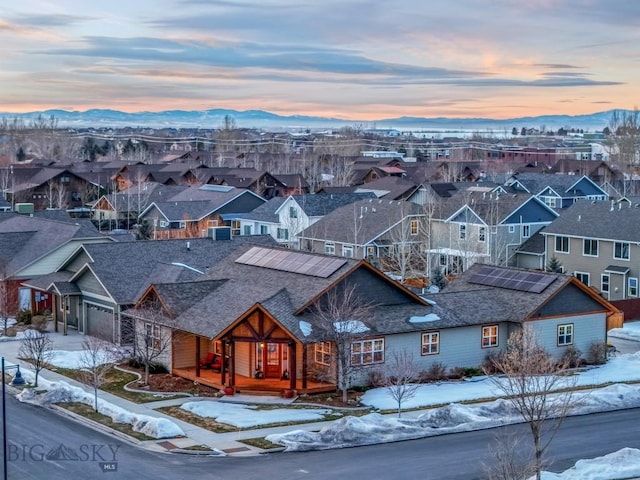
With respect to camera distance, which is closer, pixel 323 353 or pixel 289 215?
pixel 323 353

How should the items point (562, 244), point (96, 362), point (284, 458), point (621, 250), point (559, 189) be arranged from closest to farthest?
point (284, 458) → point (96, 362) → point (621, 250) → point (562, 244) → point (559, 189)

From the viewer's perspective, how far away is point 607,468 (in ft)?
92.6

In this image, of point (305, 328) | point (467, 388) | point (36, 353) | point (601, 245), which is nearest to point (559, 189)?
point (601, 245)

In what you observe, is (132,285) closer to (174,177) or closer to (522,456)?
(522,456)

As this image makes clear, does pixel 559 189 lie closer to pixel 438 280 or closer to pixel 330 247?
pixel 330 247

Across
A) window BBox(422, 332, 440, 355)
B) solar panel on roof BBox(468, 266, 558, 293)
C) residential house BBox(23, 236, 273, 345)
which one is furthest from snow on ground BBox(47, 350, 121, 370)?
solar panel on roof BBox(468, 266, 558, 293)

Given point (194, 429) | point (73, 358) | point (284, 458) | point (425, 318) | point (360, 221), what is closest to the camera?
point (284, 458)

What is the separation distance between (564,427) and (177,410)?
12.9m

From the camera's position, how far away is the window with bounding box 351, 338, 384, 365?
39.0m

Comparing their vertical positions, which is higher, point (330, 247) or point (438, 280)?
point (330, 247)

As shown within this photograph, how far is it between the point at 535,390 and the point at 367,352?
11215 millimetres

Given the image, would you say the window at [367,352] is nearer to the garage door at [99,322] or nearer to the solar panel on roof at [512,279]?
the solar panel on roof at [512,279]

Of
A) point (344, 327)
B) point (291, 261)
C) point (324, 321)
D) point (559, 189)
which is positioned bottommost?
point (344, 327)

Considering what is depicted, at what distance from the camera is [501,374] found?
134ft
